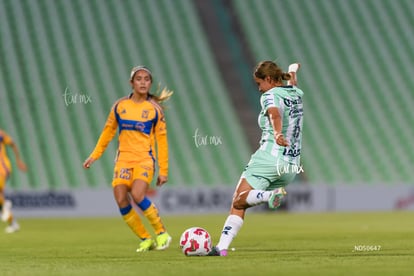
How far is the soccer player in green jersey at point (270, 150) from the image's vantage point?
8.41m

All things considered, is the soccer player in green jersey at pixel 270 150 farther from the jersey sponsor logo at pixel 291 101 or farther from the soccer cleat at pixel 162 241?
the soccer cleat at pixel 162 241

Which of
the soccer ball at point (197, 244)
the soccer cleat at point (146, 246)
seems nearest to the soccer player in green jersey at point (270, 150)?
the soccer ball at point (197, 244)

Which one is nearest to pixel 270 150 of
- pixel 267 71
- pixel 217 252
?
pixel 267 71

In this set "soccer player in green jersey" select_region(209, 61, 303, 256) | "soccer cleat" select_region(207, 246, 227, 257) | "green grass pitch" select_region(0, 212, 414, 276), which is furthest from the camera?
"soccer cleat" select_region(207, 246, 227, 257)

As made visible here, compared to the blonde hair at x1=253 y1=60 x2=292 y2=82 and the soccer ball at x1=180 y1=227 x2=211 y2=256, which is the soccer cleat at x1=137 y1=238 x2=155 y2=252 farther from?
the blonde hair at x1=253 y1=60 x2=292 y2=82

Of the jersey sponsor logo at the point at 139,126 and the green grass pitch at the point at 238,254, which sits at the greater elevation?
the jersey sponsor logo at the point at 139,126

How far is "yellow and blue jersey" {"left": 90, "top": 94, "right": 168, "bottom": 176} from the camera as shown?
32.2 ft

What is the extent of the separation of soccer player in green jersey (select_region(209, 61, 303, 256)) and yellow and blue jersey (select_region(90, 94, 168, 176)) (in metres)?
1.49

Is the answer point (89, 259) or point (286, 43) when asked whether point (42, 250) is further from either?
point (286, 43)

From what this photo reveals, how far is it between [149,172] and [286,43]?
19915 mm

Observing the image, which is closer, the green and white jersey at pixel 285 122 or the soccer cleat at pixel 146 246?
the green and white jersey at pixel 285 122

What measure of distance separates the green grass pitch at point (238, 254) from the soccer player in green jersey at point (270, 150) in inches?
17.2

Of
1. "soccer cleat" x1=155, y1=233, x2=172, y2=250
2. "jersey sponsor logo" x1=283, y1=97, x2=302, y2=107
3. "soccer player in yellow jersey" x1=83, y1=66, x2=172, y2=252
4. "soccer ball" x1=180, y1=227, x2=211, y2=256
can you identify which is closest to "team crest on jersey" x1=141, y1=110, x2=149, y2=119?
"soccer player in yellow jersey" x1=83, y1=66, x2=172, y2=252

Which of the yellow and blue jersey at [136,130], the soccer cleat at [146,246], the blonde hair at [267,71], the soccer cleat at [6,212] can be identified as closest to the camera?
the blonde hair at [267,71]
